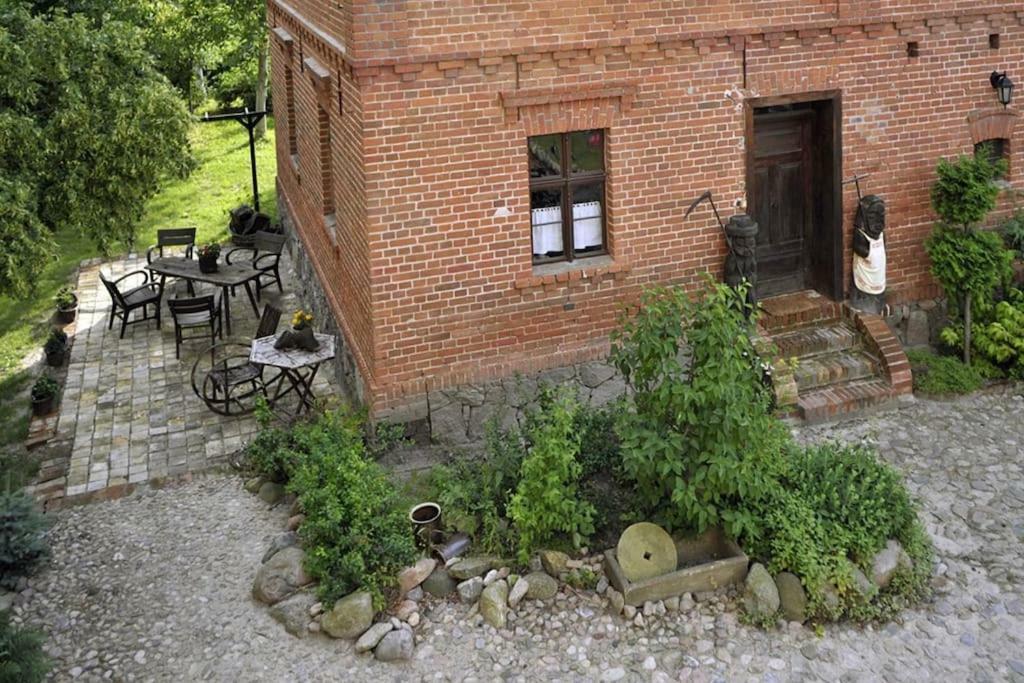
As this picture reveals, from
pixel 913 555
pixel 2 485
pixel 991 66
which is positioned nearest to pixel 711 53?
pixel 991 66

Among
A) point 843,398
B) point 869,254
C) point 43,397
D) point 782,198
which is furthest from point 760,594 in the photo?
point 43,397

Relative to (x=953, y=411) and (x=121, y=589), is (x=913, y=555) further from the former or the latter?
(x=121, y=589)

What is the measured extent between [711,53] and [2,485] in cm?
817

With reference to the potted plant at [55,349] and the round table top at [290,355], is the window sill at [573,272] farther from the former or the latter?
the potted plant at [55,349]

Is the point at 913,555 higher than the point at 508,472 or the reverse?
the reverse

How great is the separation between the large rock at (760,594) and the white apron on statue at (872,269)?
4.71 metres

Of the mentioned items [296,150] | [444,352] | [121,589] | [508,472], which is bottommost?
[121,589]

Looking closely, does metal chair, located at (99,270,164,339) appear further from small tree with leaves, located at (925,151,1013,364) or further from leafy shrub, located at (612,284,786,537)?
small tree with leaves, located at (925,151,1013,364)

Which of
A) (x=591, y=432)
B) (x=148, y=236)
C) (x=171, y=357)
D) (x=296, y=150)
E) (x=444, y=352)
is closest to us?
(x=591, y=432)

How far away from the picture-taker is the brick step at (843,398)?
428 inches

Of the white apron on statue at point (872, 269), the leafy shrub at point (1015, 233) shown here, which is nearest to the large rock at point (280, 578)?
the white apron on statue at point (872, 269)

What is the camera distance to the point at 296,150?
607 inches

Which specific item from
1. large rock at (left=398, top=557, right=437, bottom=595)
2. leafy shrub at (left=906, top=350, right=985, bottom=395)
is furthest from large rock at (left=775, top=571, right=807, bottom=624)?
leafy shrub at (left=906, top=350, right=985, bottom=395)

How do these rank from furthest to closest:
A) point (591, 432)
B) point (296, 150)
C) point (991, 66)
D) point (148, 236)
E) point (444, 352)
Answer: point (148, 236) < point (296, 150) < point (991, 66) < point (444, 352) < point (591, 432)
